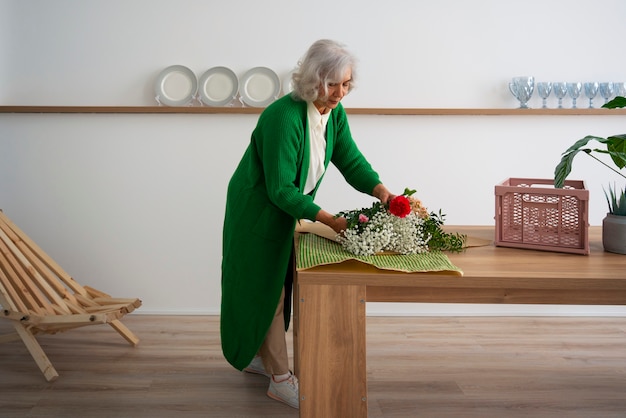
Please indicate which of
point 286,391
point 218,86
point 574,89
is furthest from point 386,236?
point 574,89

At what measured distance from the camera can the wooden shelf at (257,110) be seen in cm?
410

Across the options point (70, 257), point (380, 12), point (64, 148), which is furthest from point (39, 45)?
point (380, 12)

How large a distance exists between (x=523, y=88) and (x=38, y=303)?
3259 millimetres

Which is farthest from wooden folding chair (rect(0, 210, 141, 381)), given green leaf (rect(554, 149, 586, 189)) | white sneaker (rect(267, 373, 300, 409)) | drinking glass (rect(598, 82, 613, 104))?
drinking glass (rect(598, 82, 613, 104))

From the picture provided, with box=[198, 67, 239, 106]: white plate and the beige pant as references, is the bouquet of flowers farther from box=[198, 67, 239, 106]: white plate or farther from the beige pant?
box=[198, 67, 239, 106]: white plate

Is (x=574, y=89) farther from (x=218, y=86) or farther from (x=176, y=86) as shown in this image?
(x=176, y=86)

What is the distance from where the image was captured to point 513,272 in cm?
200

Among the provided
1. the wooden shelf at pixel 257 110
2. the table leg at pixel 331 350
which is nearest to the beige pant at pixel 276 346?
the table leg at pixel 331 350

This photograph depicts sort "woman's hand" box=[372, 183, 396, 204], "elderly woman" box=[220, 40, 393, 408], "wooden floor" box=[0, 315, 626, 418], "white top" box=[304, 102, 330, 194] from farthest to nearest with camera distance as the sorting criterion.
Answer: "wooden floor" box=[0, 315, 626, 418], "woman's hand" box=[372, 183, 396, 204], "white top" box=[304, 102, 330, 194], "elderly woman" box=[220, 40, 393, 408]

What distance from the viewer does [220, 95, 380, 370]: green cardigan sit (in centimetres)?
245

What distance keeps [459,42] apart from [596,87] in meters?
0.95

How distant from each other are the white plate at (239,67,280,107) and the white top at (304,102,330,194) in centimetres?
166

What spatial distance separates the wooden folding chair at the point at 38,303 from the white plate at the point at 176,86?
4.19 ft

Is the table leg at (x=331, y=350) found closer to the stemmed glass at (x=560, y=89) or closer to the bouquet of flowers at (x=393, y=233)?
the bouquet of flowers at (x=393, y=233)
